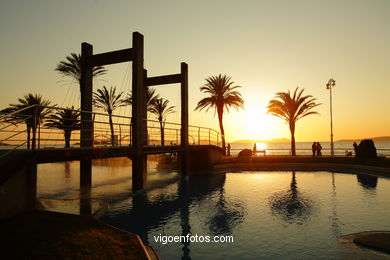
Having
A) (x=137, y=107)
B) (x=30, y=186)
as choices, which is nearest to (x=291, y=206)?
(x=137, y=107)

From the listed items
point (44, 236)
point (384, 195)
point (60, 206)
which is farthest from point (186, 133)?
point (44, 236)

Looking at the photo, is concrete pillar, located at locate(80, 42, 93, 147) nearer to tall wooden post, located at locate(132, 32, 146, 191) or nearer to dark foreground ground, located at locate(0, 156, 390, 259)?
tall wooden post, located at locate(132, 32, 146, 191)

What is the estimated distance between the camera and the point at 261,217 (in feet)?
32.0

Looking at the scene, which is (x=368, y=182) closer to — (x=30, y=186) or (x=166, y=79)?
(x=166, y=79)

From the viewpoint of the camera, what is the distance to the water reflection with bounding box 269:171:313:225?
31.6 feet

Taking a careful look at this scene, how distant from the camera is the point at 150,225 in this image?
353 inches

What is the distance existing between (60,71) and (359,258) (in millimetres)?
28255

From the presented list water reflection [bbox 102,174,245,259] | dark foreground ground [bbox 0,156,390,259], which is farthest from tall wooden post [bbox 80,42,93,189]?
dark foreground ground [bbox 0,156,390,259]

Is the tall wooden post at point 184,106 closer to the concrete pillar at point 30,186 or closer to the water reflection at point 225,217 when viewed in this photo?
the water reflection at point 225,217

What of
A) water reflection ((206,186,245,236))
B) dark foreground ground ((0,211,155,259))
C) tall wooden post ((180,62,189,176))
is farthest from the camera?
tall wooden post ((180,62,189,176))

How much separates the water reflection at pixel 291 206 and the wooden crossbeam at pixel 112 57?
1204 cm

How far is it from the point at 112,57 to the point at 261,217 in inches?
504

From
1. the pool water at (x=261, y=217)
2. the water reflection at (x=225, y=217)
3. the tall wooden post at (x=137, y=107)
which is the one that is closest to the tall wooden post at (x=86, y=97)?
the tall wooden post at (x=137, y=107)

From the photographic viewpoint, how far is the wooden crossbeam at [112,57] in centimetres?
1484
